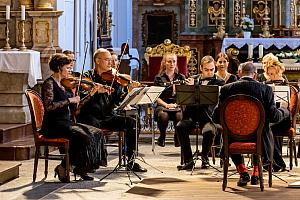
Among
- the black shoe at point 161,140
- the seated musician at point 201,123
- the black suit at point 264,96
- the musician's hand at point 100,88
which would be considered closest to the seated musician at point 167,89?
the black shoe at point 161,140

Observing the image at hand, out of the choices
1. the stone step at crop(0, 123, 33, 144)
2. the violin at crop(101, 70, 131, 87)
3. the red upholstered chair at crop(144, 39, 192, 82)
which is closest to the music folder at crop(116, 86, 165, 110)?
the violin at crop(101, 70, 131, 87)

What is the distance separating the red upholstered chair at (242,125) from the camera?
8164 mm

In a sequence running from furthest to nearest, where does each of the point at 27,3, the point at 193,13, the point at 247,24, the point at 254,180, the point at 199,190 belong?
the point at 193,13 < the point at 247,24 < the point at 27,3 < the point at 254,180 < the point at 199,190

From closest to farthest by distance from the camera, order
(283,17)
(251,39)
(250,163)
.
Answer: (250,163) < (251,39) < (283,17)

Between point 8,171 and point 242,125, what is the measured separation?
2.30 meters

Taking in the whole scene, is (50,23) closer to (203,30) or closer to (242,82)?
(242,82)

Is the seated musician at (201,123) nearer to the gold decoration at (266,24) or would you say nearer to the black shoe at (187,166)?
the black shoe at (187,166)

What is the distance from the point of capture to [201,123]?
9.88 metres

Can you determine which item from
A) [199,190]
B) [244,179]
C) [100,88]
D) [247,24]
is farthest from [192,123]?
[247,24]

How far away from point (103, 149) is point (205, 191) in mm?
1301

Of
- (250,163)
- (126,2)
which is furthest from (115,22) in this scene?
(250,163)

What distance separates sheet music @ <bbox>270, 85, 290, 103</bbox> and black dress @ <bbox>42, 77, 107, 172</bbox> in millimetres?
1928

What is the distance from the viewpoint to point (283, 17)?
66.8ft

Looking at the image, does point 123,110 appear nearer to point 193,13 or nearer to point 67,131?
point 67,131
